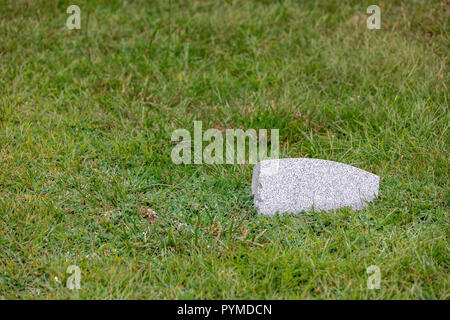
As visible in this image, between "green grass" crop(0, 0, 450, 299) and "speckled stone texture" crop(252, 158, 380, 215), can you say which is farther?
"speckled stone texture" crop(252, 158, 380, 215)

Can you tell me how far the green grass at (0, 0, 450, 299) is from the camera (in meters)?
2.72

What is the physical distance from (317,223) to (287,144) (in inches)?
35.7

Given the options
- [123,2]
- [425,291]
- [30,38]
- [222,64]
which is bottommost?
[425,291]

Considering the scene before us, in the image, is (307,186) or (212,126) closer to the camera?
(307,186)

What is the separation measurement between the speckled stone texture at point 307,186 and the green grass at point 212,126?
0.11 metres

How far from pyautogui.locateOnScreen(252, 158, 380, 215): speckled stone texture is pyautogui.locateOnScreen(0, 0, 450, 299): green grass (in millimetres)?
111

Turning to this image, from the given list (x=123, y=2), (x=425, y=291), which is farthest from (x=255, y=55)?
(x=425, y=291)

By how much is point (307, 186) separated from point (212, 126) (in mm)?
1188

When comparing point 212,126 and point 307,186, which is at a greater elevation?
point 212,126

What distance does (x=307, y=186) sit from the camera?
3207 mm

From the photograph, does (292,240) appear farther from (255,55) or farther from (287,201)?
(255,55)

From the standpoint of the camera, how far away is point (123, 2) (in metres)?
5.60

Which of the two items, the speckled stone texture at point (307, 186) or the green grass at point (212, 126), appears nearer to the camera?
the green grass at point (212, 126)

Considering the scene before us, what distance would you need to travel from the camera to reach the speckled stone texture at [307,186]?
3.17 m
